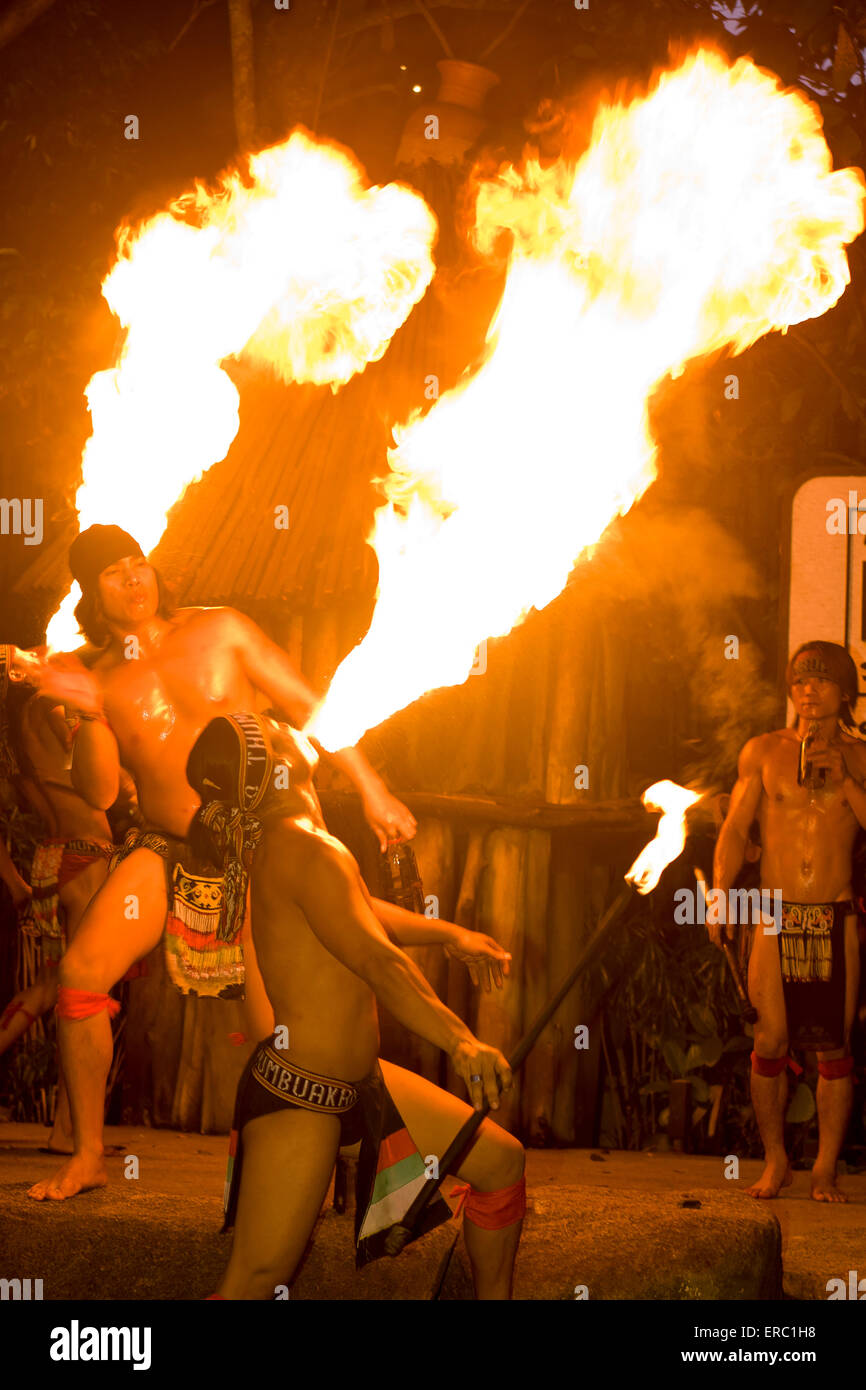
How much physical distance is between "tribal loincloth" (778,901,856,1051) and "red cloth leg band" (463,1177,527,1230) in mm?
2680

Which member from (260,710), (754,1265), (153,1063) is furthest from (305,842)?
(153,1063)

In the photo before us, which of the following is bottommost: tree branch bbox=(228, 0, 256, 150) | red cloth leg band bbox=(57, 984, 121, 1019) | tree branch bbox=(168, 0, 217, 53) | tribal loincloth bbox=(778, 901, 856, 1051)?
red cloth leg band bbox=(57, 984, 121, 1019)

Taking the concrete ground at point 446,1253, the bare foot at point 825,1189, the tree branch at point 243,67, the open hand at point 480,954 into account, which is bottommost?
the concrete ground at point 446,1253

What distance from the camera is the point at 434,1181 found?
4.21 meters

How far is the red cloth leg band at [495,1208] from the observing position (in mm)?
4309

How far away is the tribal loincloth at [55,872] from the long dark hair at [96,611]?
3.75ft

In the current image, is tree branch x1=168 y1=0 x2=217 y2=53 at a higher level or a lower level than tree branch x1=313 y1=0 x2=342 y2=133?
higher

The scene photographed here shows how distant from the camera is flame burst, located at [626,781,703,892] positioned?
17.0 feet

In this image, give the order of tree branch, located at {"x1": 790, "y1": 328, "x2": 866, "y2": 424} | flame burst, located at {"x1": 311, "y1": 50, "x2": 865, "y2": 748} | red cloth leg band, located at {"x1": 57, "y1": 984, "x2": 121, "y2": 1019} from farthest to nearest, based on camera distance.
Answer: tree branch, located at {"x1": 790, "y1": 328, "x2": 866, "y2": 424} < flame burst, located at {"x1": 311, "y1": 50, "x2": 865, "y2": 748} < red cloth leg band, located at {"x1": 57, "y1": 984, "x2": 121, "y2": 1019}

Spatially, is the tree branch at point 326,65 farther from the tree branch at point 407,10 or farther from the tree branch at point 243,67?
the tree branch at point 243,67

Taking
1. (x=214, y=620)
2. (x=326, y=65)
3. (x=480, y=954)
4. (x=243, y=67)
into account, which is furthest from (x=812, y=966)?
(x=243, y=67)

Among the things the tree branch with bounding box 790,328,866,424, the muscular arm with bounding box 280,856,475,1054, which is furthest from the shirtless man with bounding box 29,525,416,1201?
the tree branch with bounding box 790,328,866,424

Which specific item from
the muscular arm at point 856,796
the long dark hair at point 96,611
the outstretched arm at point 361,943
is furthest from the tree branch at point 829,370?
the outstretched arm at point 361,943

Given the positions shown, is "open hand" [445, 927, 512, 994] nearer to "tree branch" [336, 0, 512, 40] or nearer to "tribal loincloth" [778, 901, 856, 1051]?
"tribal loincloth" [778, 901, 856, 1051]
